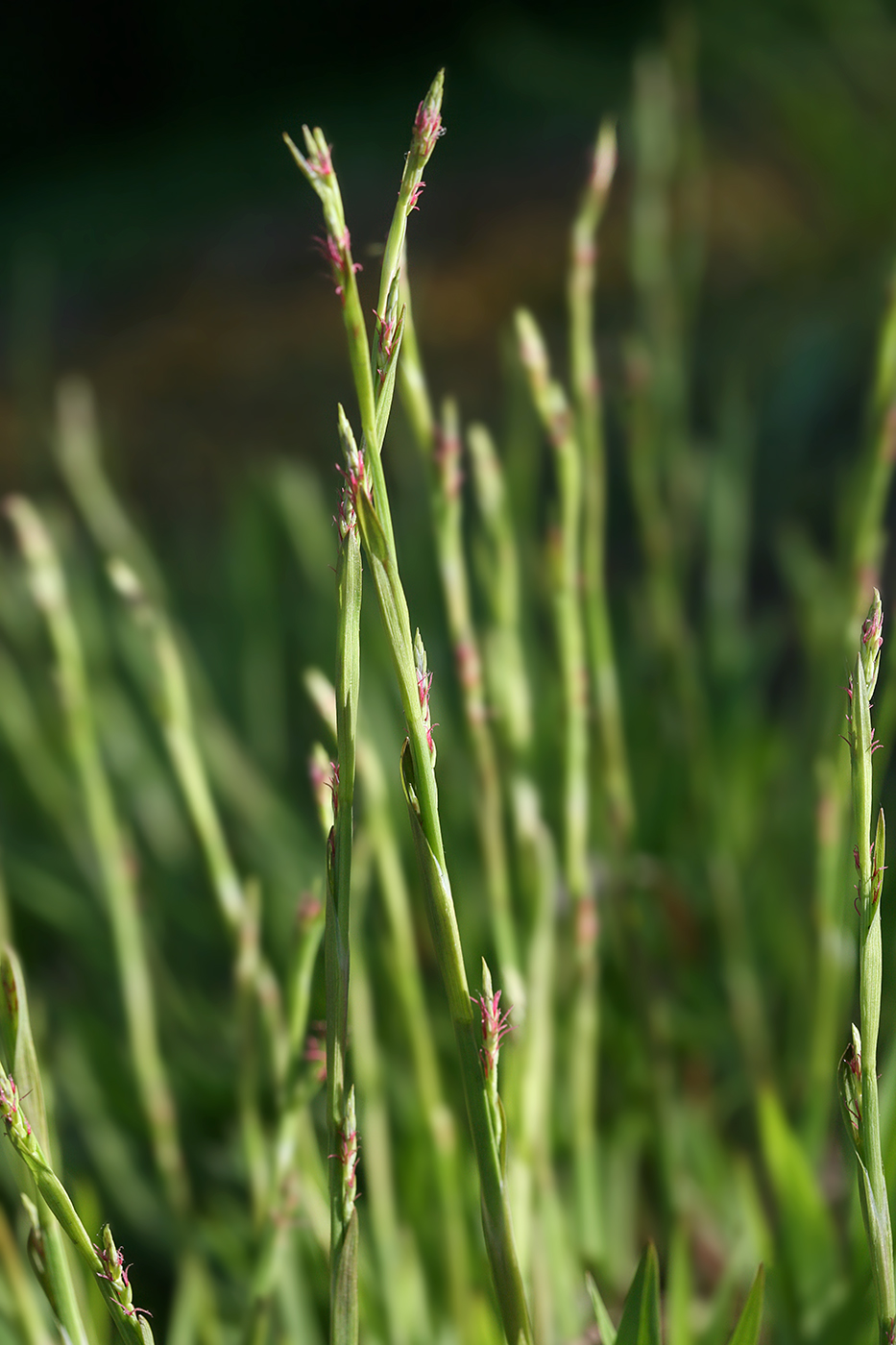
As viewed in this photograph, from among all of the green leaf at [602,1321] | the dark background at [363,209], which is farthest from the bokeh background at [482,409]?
the green leaf at [602,1321]

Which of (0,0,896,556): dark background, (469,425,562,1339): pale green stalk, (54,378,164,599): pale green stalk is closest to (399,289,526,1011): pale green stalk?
(469,425,562,1339): pale green stalk

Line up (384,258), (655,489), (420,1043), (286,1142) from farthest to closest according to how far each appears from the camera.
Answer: (655,489) < (420,1043) < (286,1142) < (384,258)

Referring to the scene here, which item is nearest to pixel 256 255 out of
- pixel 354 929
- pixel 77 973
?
pixel 77 973

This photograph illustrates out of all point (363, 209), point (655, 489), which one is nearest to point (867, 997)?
point (655, 489)

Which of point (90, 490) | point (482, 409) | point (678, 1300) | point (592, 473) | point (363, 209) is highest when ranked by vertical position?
point (363, 209)

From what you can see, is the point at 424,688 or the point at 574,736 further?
the point at 574,736

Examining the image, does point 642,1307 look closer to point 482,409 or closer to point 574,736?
point 574,736
